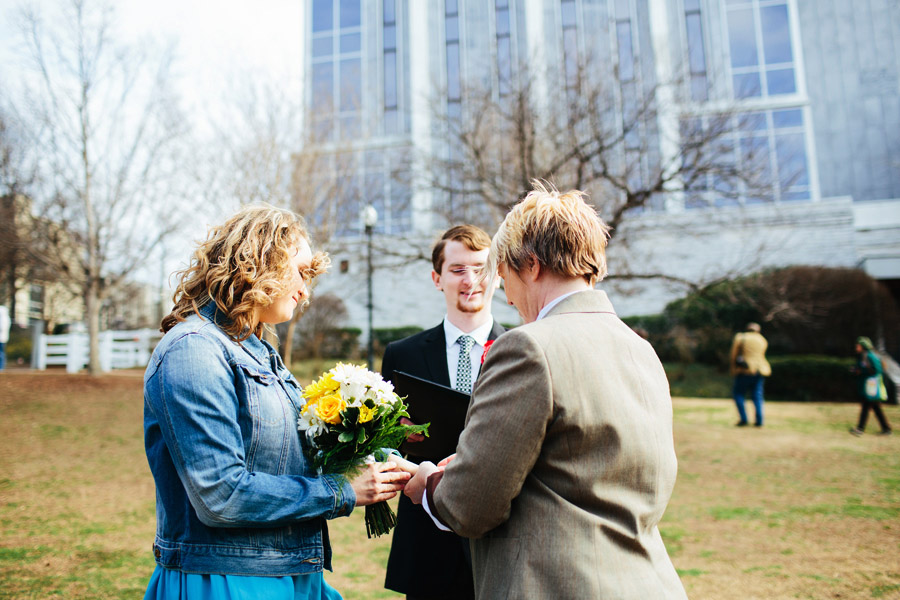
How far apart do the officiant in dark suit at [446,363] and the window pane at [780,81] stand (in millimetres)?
26818

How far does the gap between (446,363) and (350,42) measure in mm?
28255

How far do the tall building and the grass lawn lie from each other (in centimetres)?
592

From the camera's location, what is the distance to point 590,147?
1183 centimetres

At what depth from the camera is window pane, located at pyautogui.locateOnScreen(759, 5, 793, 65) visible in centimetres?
2450

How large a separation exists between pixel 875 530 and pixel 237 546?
23.2 feet

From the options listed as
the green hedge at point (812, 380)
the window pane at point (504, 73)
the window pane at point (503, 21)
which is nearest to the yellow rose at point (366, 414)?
the window pane at point (504, 73)

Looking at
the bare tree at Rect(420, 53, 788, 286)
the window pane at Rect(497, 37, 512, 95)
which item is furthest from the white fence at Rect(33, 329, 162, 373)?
the window pane at Rect(497, 37, 512, 95)

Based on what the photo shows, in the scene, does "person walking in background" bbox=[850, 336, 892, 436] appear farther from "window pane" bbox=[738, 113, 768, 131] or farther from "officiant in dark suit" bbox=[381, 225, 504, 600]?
"officiant in dark suit" bbox=[381, 225, 504, 600]

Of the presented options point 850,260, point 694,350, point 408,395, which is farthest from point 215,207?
point 850,260

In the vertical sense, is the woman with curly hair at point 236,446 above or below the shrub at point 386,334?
below

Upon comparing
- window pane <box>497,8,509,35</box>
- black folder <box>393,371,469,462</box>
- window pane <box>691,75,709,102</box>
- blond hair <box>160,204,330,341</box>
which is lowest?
black folder <box>393,371,469,462</box>

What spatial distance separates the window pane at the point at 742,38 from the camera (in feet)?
79.5

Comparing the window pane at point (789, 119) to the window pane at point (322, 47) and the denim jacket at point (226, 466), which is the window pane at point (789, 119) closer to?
the window pane at point (322, 47)

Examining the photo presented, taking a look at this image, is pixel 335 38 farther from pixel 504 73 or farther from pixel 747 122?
pixel 747 122
